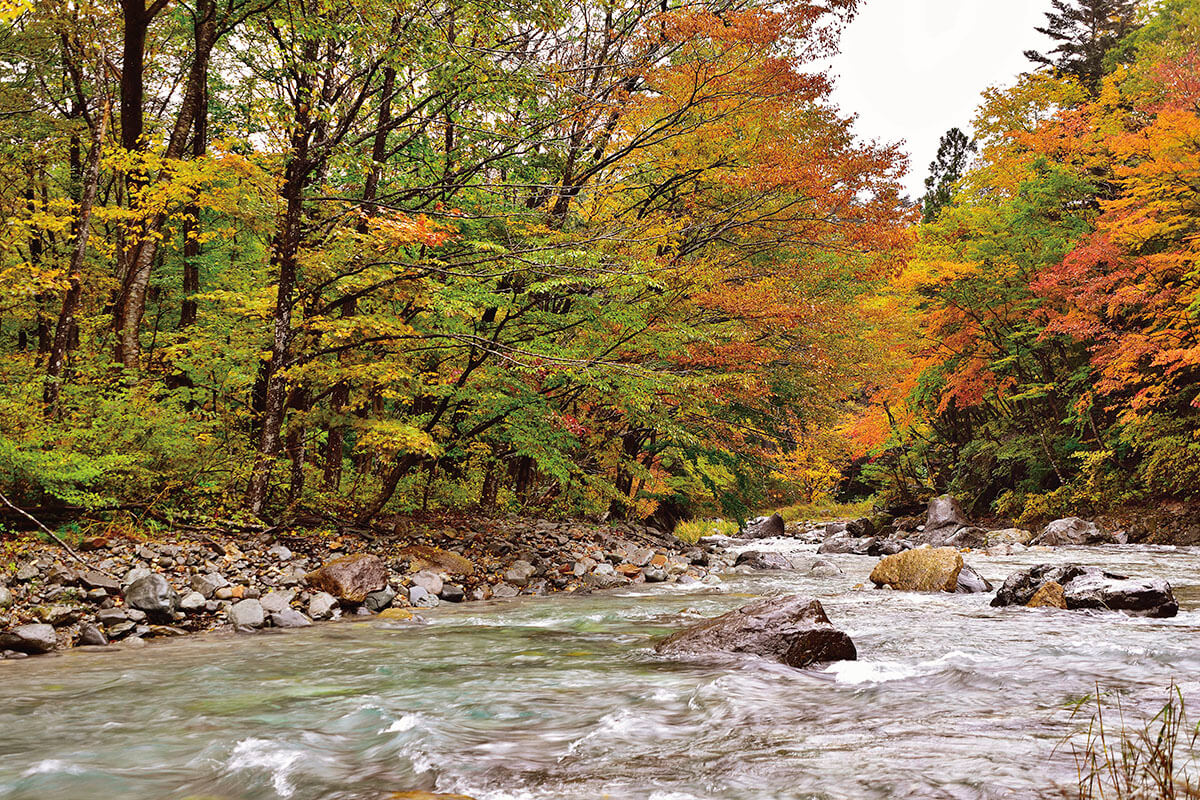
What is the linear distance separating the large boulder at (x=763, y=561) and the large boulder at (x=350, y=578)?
8.80 metres

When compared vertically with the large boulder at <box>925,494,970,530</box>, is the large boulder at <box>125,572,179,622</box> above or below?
above

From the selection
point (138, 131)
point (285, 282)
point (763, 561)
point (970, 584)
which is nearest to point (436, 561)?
point (285, 282)

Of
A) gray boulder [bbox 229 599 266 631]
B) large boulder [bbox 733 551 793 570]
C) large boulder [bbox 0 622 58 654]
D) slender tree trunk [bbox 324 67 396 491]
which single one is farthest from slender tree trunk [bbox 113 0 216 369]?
large boulder [bbox 733 551 793 570]

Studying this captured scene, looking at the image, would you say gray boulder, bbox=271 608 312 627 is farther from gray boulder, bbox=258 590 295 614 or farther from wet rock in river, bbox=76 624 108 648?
wet rock in river, bbox=76 624 108 648

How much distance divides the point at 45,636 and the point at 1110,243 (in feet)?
68.8

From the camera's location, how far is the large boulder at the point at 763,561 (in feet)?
51.1

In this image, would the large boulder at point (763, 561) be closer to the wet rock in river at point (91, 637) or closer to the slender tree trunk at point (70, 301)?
the wet rock in river at point (91, 637)

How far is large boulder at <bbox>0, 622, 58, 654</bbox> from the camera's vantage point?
6.05m

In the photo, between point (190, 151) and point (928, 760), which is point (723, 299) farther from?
point (190, 151)

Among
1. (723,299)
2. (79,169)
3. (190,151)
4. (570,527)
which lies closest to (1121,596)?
(723,299)

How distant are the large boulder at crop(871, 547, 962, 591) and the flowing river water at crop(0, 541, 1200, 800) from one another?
2.74m

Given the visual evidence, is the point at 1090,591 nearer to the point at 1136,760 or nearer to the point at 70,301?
the point at 1136,760

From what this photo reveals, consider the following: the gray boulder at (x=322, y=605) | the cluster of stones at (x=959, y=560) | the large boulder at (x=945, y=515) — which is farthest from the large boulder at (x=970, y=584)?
the large boulder at (x=945, y=515)

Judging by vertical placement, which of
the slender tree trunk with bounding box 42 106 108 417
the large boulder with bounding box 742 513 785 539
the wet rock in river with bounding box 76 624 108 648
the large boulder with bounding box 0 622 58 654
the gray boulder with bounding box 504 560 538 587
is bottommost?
the large boulder with bounding box 742 513 785 539
